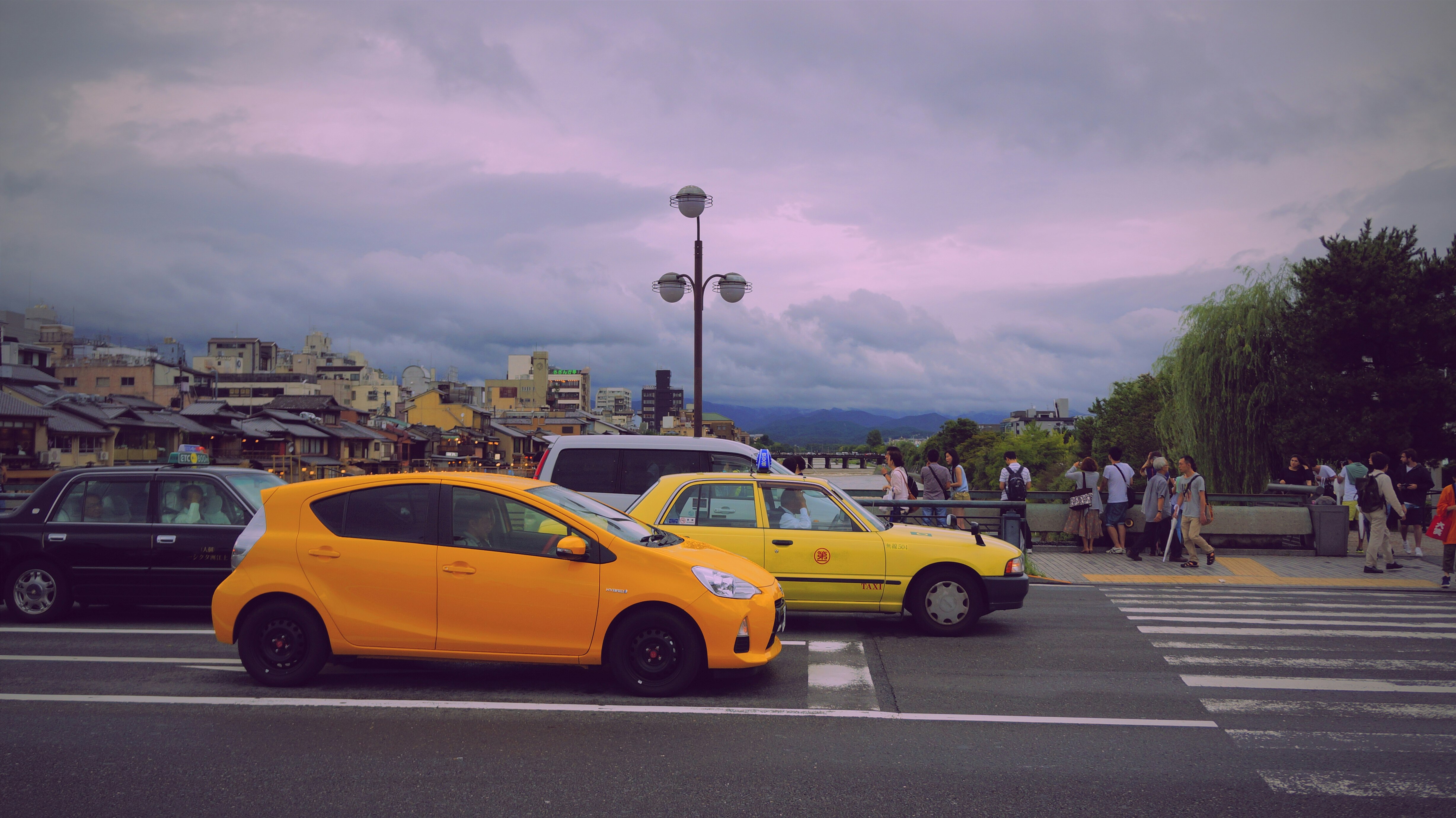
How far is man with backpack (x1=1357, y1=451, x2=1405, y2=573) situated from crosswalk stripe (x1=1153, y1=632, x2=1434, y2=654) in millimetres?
5490

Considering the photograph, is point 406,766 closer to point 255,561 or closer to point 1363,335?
point 255,561

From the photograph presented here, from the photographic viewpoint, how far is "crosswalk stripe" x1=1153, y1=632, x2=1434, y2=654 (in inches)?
342

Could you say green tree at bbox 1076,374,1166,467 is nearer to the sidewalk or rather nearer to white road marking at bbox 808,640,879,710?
the sidewalk

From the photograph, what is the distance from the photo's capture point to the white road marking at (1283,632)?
372 inches

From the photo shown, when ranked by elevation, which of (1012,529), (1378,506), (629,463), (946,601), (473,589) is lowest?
(946,601)

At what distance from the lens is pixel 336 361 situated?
138m

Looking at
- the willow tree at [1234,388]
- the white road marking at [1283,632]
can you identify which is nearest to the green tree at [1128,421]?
the willow tree at [1234,388]

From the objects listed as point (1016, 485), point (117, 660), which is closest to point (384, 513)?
point (117, 660)

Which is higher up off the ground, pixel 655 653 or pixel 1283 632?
pixel 655 653

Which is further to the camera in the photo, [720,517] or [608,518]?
[720,517]

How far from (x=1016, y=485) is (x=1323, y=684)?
9.13 m

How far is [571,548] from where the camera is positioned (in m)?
6.46

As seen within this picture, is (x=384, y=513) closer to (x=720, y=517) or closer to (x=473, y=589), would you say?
(x=473, y=589)

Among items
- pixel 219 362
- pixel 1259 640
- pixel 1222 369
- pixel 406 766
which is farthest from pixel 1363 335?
pixel 219 362
